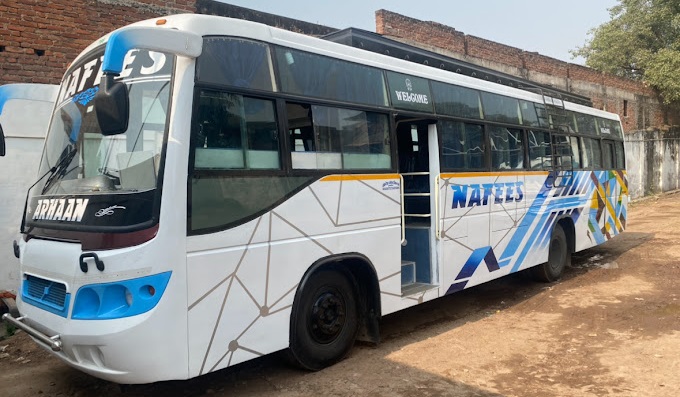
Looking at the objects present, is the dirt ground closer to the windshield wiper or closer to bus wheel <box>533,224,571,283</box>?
bus wheel <box>533,224,571,283</box>

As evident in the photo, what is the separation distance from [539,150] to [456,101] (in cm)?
233

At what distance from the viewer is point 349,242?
182 inches

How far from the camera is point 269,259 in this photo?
397 cm

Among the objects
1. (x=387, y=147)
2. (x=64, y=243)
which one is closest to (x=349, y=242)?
(x=387, y=147)

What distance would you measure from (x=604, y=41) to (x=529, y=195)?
23079 mm

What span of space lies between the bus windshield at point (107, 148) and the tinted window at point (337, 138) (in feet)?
3.62

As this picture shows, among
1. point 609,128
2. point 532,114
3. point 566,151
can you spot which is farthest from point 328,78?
point 609,128

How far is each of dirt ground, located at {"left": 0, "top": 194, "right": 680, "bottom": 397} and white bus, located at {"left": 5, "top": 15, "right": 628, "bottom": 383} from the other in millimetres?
428

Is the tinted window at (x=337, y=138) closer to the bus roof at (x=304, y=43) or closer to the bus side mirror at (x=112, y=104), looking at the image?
the bus roof at (x=304, y=43)

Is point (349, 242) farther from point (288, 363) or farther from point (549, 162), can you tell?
point (549, 162)

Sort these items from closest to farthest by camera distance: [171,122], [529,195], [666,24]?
[171,122] < [529,195] < [666,24]

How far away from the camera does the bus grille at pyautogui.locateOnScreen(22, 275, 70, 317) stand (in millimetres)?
3493

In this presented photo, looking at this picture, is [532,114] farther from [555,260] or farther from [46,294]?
[46,294]

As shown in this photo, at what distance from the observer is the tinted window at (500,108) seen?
21.7ft
